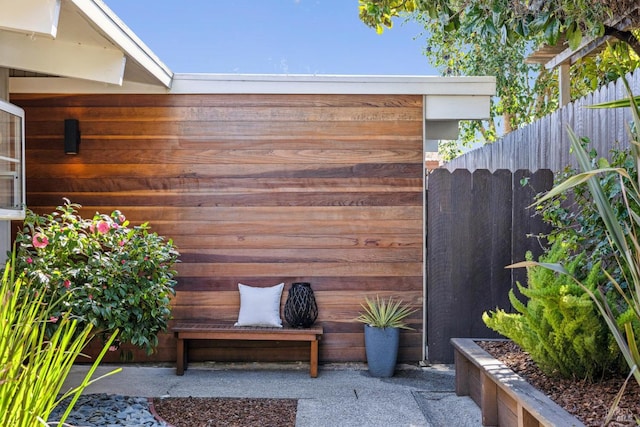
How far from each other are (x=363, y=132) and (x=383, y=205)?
637 mm

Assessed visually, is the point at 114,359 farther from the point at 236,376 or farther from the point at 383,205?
the point at 383,205

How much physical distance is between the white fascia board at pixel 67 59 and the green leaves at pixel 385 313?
8.45 ft

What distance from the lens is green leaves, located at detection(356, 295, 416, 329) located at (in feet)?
14.8

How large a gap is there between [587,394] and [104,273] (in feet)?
9.22

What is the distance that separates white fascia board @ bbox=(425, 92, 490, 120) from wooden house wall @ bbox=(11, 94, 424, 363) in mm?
103

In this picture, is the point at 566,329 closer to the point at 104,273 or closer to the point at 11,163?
the point at 104,273

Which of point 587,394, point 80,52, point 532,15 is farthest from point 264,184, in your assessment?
point 587,394

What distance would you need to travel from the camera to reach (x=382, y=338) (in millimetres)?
4438

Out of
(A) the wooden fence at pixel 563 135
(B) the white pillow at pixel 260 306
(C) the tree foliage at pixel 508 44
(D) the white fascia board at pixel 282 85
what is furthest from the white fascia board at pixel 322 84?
(B) the white pillow at pixel 260 306

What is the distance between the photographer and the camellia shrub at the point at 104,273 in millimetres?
3434

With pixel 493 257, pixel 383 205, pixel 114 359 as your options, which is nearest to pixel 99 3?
pixel 383 205

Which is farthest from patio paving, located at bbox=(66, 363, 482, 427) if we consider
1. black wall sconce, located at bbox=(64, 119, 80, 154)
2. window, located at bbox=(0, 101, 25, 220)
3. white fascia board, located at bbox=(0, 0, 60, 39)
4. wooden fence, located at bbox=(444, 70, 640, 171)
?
white fascia board, located at bbox=(0, 0, 60, 39)

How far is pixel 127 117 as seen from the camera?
478 centimetres

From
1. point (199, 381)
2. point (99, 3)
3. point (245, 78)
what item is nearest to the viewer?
point (99, 3)
